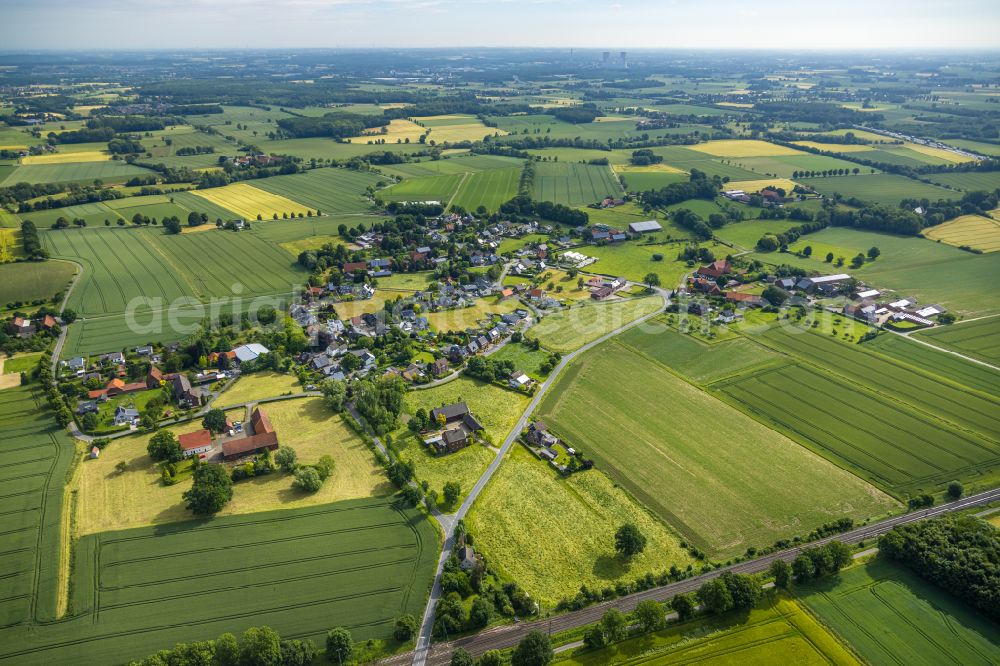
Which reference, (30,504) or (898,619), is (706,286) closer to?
(898,619)

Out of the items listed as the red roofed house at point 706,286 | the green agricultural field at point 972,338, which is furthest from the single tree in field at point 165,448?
the green agricultural field at point 972,338

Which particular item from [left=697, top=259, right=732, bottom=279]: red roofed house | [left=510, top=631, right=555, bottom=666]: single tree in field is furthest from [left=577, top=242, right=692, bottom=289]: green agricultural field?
[left=510, top=631, right=555, bottom=666]: single tree in field

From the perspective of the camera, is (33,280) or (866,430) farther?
(33,280)

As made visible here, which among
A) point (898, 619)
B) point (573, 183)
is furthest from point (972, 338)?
point (573, 183)

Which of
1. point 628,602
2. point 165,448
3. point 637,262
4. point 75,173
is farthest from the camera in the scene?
point 75,173

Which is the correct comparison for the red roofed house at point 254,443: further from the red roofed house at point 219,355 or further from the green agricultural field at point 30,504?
the red roofed house at point 219,355

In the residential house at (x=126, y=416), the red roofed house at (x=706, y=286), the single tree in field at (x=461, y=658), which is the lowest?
the single tree in field at (x=461, y=658)

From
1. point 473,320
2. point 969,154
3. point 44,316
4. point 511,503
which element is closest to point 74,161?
point 44,316
